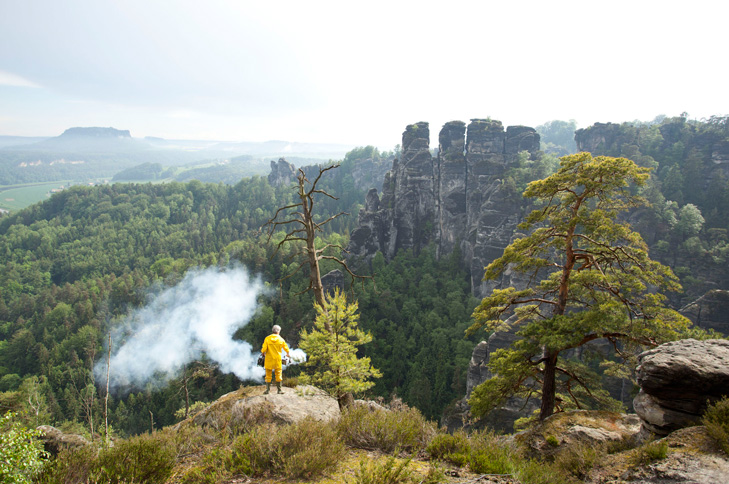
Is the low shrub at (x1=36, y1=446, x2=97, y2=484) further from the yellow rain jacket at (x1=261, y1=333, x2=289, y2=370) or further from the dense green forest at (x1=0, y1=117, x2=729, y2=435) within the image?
the dense green forest at (x1=0, y1=117, x2=729, y2=435)

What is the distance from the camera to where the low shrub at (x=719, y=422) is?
4640mm

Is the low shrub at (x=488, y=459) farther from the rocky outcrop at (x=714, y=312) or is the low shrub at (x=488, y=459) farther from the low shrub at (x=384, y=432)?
the rocky outcrop at (x=714, y=312)

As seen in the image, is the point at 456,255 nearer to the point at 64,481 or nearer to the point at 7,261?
the point at 64,481

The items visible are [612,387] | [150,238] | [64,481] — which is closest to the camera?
[64,481]

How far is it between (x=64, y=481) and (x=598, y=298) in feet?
35.5

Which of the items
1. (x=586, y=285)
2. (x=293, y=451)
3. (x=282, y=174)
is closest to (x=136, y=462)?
(x=293, y=451)

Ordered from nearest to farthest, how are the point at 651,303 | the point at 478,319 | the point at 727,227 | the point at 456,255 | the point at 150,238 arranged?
1. the point at 651,303
2. the point at 478,319
3. the point at 727,227
4. the point at 456,255
5. the point at 150,238

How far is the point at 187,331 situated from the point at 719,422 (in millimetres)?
60904

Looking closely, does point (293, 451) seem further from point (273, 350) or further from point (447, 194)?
point (447, 194)

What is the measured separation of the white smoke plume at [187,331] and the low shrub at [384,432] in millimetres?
36975

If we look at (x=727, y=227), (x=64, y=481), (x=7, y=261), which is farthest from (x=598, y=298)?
(x=7, y=261)

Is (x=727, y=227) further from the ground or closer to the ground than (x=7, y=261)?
further from the ground

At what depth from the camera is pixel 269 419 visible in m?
7.18

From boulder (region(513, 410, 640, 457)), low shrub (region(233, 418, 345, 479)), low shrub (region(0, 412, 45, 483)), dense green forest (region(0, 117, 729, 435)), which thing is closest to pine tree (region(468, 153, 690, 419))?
boulder (region(513, 410, 640, 457))
